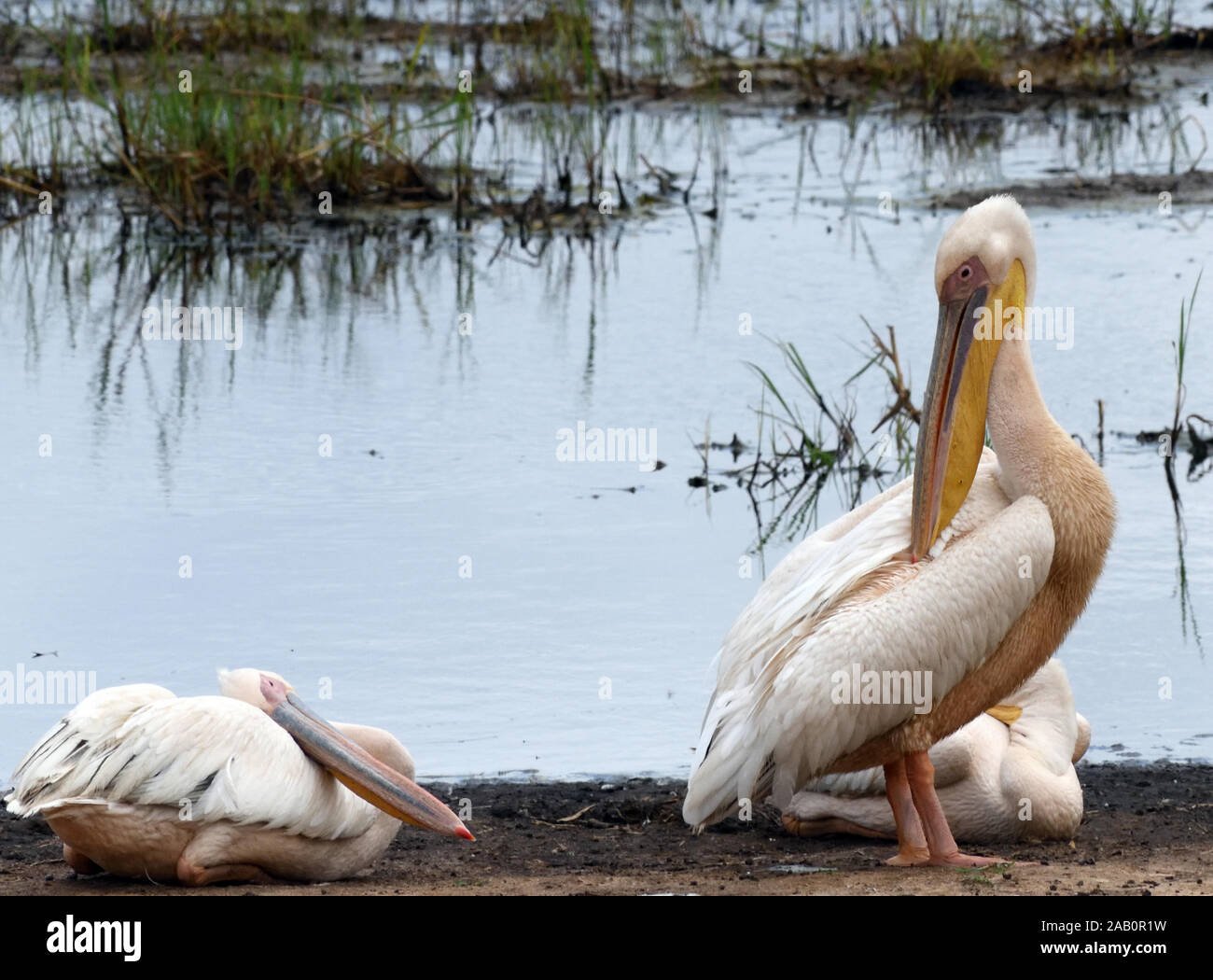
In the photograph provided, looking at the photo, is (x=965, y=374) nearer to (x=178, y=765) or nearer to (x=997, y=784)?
(x=997, y=784)

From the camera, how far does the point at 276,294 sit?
10789mm

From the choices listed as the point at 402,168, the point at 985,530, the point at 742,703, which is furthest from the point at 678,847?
the point at 402,168

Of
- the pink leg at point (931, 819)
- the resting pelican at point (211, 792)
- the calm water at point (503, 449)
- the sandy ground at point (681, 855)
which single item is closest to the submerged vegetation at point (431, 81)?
the calm water at point (503, 449)

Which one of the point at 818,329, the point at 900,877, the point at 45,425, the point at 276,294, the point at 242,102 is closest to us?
the point at 900,877

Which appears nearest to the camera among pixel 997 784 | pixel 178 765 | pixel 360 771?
pixel 178 765

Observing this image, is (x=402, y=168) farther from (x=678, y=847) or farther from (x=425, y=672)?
(x=678, y=847)

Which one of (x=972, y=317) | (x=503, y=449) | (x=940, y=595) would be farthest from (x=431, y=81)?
(x=940, y=595)

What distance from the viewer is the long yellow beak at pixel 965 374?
492cm

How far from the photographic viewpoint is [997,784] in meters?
5.19

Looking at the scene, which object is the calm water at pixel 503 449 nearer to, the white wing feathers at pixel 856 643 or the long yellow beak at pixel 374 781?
the white wing feathers at pixel 856 643

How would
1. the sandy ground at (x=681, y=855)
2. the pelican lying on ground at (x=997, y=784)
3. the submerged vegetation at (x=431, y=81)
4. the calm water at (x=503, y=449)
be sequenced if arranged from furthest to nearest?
the submerged vegetation at (x=431, y=81) < the calm water at (x=503, y=449) < the pelican lying on ground at (x=997, y=784) < the sandy ground at (x=681, y=855)

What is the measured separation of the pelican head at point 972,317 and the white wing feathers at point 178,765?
167 centimetres

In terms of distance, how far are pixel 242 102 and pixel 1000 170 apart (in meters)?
4.55

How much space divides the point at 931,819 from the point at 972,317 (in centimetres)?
119
